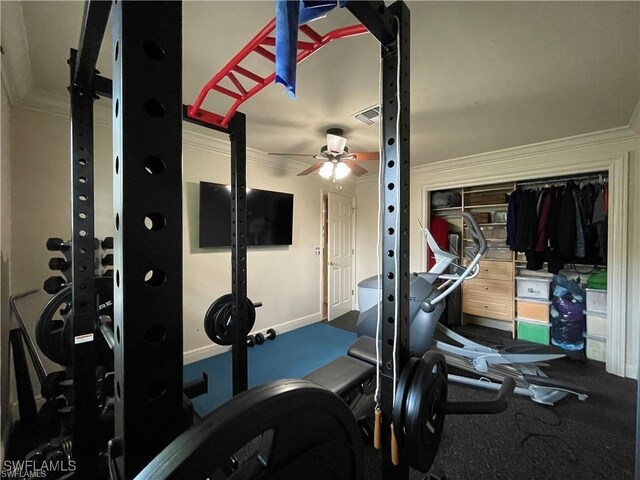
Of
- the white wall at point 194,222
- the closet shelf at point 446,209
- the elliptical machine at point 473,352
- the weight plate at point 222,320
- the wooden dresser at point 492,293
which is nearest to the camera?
the weight plate at point 222,320

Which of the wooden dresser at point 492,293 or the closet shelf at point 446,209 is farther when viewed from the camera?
the closet shelf at point 446,209

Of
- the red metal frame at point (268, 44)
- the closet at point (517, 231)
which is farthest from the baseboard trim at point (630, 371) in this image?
the red metal frame at point (268, 44)

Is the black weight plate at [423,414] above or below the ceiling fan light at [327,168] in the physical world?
below

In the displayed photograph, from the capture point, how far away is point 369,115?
213cm

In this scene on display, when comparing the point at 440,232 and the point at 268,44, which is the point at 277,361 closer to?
the point at 268,44

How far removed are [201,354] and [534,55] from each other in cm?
351

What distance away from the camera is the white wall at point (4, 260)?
4.69 ft

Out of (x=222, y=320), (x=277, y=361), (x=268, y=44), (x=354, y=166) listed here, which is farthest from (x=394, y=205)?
(x=277, y=361)

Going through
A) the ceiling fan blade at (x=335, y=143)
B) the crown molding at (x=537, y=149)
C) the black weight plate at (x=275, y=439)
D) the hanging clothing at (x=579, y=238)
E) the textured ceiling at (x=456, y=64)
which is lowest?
the black weight plate at (x=275, y=439)

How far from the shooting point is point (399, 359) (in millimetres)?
637

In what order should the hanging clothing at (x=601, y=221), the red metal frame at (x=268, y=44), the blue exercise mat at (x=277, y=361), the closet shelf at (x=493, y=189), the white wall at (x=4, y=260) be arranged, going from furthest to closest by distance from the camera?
the closet shelf at (x=493, y=189) < the hanging clothing at (x=601, y=221) < the blue exercise mat at (x=277, y=361) < the white wall at (x=4, y=260) < the red metal frame at (x=268, y=44)

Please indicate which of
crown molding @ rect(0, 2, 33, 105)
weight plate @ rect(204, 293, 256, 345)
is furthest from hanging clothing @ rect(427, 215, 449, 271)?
crown molding @ rect(0, 2, 33, 105)

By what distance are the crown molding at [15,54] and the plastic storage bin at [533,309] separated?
471 cm

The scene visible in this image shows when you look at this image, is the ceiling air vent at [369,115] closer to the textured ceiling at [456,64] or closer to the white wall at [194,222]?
the textured ceiling at [456,64]
